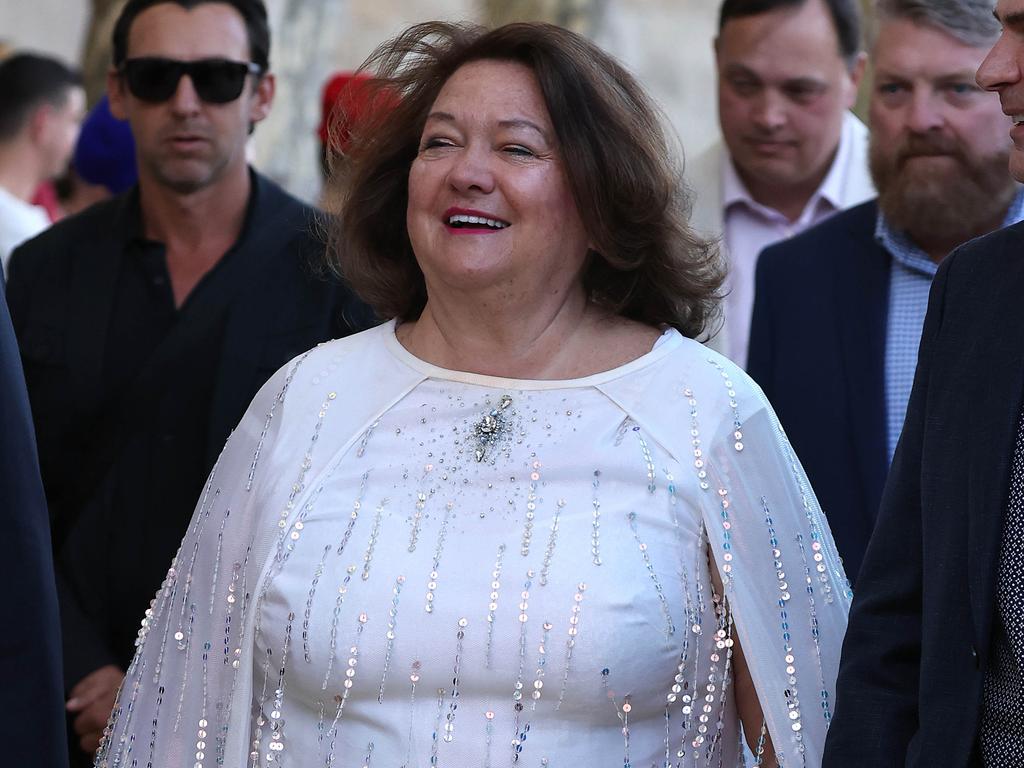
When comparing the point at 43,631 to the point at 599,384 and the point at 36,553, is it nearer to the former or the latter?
Answer: the point at 36,553

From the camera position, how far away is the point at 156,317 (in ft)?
13.9

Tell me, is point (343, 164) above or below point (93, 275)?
above

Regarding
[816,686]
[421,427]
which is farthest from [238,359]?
[816,686]

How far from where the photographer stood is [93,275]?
431 centimetres

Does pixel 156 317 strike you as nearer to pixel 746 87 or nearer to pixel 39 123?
pixel 746 87

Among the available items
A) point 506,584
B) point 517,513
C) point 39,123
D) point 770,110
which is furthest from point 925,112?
point 39,123

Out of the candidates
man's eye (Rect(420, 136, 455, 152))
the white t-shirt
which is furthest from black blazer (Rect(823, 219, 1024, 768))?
the white t-shirt

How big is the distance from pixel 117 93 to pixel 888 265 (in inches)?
82.1

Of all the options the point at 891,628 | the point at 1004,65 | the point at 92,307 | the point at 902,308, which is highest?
the point at 1004,65

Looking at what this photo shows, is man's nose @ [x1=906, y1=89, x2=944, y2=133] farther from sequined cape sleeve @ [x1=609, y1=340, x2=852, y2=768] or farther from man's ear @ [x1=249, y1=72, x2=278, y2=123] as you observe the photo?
man's ear @ [x1=249, y1=72, x2=278, y2=123]

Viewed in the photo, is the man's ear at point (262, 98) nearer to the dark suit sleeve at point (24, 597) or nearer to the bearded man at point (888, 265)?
the bearded man at point (888, 265)

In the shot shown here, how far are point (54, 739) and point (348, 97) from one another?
5.17 ft

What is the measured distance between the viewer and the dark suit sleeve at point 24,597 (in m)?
2.79

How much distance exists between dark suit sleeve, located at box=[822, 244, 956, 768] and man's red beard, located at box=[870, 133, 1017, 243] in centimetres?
147
